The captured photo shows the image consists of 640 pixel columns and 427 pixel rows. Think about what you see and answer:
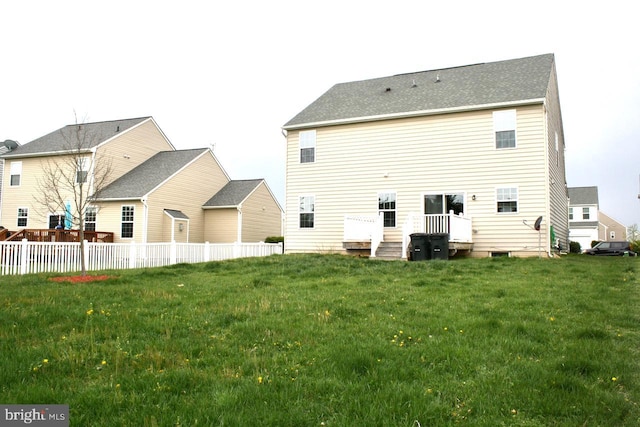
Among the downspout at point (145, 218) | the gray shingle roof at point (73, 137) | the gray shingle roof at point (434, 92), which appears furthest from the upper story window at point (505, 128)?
the gray shingle roof at point (73, 137)

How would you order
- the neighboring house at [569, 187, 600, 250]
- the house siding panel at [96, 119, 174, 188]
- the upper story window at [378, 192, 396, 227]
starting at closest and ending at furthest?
the upper story window at [378, 192, 396, 227] < the house siding panel at [96, 119, 174, 188] < the neighboring house at [569, 187, 600, 250]

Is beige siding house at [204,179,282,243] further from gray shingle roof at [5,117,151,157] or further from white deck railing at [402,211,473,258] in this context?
white deck railing at [402,211,473,258]

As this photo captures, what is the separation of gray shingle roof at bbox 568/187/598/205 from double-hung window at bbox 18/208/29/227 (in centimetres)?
5402

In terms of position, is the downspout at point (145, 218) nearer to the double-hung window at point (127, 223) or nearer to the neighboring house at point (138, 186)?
the neighboring house at point (138, 186)

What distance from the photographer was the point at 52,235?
2062cm

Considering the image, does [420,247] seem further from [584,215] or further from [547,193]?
[584,215]

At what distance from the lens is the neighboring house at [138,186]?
955 inches

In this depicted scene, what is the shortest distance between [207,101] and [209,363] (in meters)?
27.1

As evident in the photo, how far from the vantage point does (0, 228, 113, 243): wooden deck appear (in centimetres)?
1947

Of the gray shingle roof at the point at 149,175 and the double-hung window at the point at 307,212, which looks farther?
the gray shingle roof at the point at 149,175

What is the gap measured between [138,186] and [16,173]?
10.4 m

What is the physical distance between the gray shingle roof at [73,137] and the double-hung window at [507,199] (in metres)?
22.1

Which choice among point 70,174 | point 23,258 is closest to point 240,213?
point 70,174

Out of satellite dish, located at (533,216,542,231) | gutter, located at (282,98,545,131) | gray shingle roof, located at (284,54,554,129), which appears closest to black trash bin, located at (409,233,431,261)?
satellite dish, located at (533,216,542,231)
